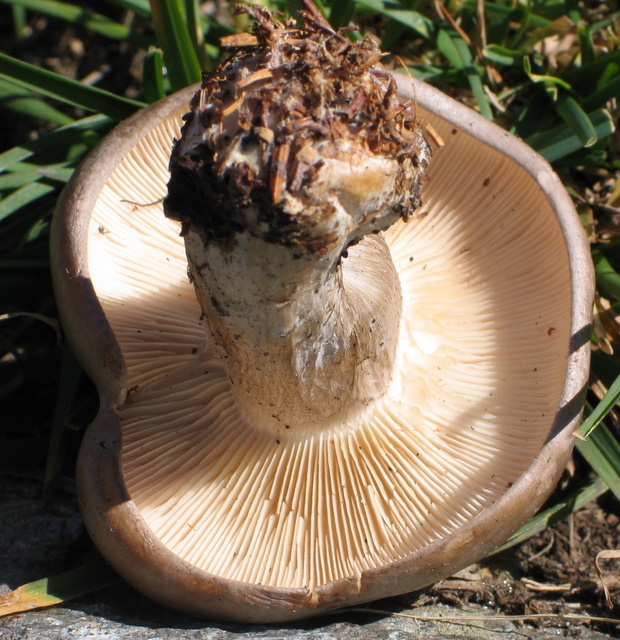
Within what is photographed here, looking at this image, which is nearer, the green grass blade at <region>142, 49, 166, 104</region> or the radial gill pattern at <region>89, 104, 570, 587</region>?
the radial gill pattern at <region>89, 104, 570, 587</region>

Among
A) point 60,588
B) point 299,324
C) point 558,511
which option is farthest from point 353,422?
point 60,588

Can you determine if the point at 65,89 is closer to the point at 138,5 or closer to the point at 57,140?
the point at 57,140

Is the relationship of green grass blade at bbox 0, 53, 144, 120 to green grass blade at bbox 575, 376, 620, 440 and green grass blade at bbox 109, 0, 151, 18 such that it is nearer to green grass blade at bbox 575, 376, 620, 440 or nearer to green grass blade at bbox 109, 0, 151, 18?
green grass blade at bbox 109, 0, 151, 18

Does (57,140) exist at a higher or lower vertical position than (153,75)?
lower

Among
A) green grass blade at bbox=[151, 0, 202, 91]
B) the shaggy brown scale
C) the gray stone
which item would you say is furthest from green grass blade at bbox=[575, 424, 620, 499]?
green grass blade at bbox=[151, 0, 202, 91]

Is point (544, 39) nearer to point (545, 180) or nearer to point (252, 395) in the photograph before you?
point (545, 180)

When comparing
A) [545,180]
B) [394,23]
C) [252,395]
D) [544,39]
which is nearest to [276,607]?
[252,395]

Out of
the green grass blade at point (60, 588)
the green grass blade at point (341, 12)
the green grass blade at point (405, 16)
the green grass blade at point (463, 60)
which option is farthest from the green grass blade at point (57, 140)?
the green grass blade at point (60, 588)
